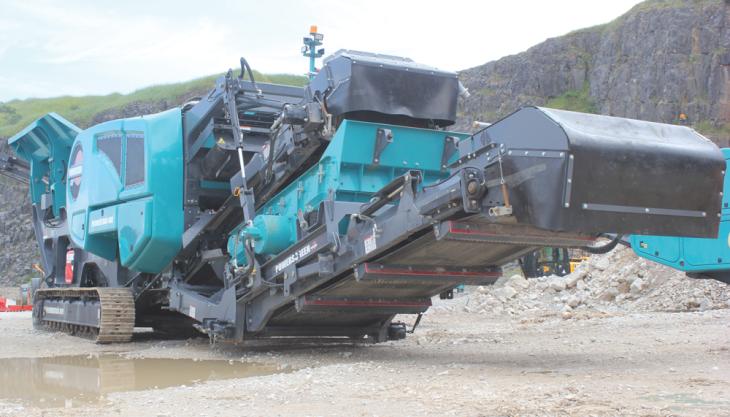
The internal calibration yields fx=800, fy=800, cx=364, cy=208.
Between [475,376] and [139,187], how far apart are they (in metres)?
5.77

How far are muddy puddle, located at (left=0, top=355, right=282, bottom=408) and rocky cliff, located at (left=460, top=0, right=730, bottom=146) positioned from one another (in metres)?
36.3

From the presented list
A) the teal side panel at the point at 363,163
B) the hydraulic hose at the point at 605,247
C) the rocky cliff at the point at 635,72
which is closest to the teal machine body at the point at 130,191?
the teal side panel at the point at 363,163

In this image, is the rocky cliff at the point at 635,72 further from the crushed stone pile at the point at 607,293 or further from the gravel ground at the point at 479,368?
the gravel ground at the point at 479,368

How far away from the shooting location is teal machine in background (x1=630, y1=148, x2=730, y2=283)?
847 cm

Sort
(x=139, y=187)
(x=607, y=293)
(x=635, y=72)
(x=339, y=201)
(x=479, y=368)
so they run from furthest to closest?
(x=635, y=72) → (x=607, y=293) → (x=139, y=187) → (x=339, y=201) → (x=479, y=368)

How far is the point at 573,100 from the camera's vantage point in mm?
53312

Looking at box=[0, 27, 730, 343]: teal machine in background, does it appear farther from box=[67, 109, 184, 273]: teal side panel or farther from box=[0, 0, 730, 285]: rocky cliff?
box=[0, 0, 730, 285]: rocky cliff

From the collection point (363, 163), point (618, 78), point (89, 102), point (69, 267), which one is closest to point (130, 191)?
point (69, 267)

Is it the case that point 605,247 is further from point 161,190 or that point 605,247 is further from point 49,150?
point 49,150

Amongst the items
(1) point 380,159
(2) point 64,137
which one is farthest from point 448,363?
(2) point 64,137

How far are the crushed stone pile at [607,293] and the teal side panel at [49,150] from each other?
796 cm

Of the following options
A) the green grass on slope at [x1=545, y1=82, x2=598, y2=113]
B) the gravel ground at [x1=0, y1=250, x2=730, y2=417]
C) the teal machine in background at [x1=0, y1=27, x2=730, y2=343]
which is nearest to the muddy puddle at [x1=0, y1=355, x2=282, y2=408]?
the gravel ground at [x1=0, y1=250, x2=730, y2=417]

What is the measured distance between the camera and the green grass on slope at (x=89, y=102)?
57625 millimetres

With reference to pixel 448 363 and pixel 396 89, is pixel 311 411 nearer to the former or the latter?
pixel 448 363
